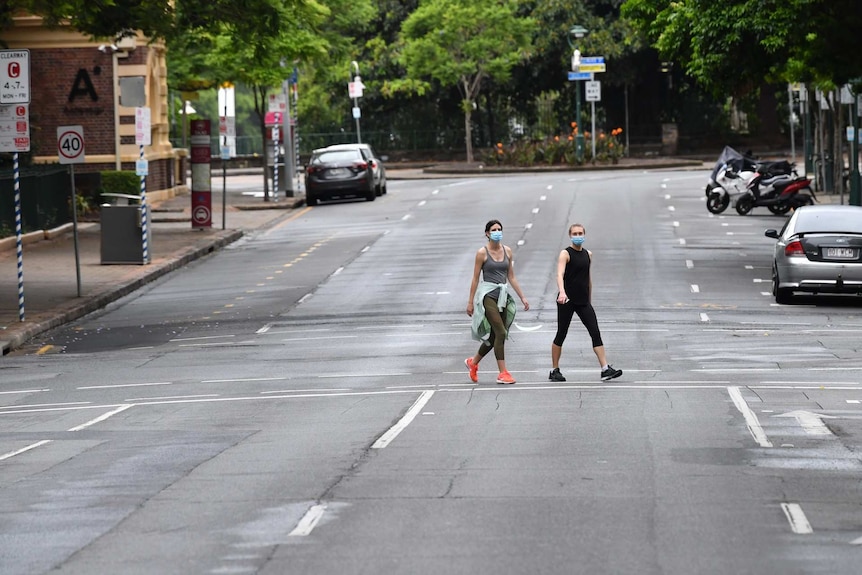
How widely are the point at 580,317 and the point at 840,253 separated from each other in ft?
28.9

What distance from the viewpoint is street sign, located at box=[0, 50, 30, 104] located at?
2381cm

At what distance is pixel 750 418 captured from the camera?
1391 cm

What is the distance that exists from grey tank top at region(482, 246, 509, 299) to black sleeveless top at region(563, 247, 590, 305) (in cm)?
66

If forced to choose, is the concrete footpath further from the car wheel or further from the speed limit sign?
the car wheel

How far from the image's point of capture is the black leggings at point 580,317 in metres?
17.0

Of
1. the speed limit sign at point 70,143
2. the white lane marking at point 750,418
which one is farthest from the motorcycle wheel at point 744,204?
the white lane marking at point 750,418

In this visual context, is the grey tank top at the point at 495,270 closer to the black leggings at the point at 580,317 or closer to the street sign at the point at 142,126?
the black leggings at the point at 580,317

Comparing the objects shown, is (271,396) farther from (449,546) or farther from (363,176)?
(363,176)

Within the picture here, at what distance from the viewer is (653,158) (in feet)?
227

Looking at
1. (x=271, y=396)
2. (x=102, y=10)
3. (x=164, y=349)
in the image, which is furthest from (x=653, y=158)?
(x=271, y=396)

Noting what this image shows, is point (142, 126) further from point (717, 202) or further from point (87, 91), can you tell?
point (717, 202)

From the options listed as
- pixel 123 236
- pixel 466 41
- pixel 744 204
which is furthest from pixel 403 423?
pixel 466 41

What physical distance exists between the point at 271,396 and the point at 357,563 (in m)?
8.13

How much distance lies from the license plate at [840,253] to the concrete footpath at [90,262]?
11800mm
